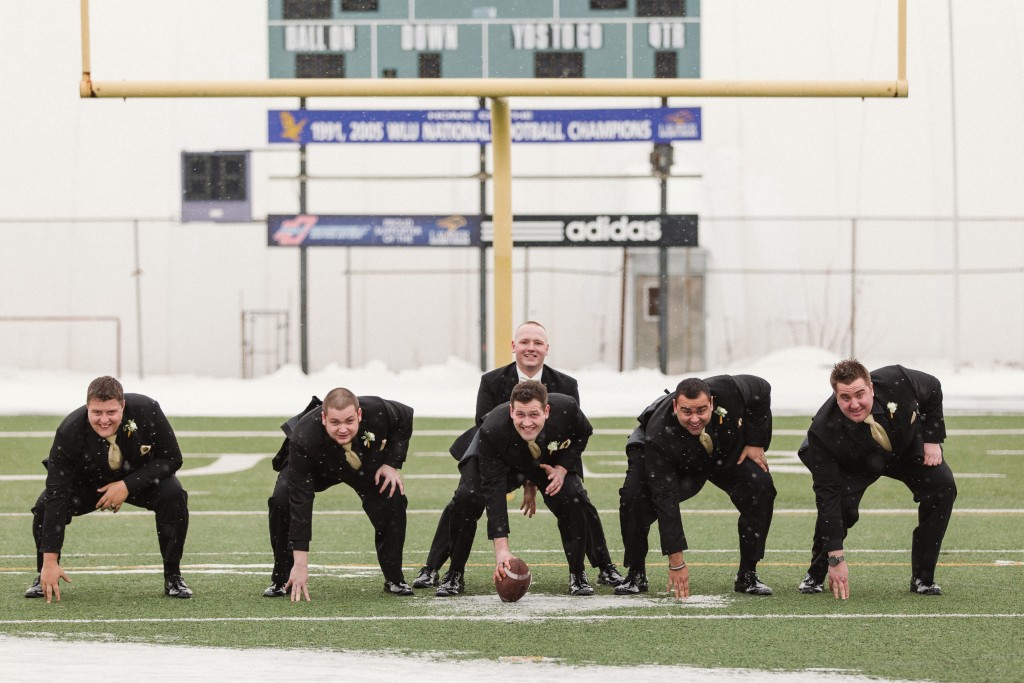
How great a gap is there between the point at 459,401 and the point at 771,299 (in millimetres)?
7931

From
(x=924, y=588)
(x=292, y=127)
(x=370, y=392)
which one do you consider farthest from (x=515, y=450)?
(x=292, y=127)

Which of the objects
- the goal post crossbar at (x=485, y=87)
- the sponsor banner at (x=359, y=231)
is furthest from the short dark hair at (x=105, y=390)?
the sponsor banner at (x=359, y=231)

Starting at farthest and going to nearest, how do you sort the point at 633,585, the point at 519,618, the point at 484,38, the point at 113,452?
the point at 484,38, the point at 633,585, the point at 113,452, the point at 519,618

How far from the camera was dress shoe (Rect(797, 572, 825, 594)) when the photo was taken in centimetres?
662

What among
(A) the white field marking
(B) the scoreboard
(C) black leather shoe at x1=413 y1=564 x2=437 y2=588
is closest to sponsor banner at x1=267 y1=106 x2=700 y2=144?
(B) the scoreboard

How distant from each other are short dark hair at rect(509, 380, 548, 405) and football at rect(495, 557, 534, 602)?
0.67 meters

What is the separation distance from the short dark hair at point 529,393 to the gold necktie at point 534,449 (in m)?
0.37

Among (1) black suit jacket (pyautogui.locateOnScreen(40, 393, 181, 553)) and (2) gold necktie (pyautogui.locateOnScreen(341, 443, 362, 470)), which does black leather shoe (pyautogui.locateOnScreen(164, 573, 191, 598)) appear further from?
(2) gold necktie (pyautogui.locateOnScreen(341, 443, 362, 470))

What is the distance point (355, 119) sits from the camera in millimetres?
24766

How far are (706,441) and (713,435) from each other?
8cm

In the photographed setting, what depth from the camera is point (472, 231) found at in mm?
24906

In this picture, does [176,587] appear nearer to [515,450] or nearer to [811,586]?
[515,450]

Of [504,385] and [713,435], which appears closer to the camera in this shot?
[713,435]

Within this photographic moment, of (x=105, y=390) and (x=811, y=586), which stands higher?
(x=105, y=390)
